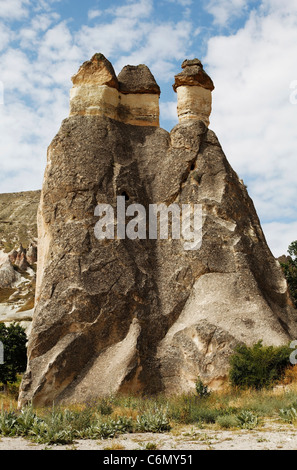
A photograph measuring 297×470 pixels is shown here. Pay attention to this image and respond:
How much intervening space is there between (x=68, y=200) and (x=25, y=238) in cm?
6830

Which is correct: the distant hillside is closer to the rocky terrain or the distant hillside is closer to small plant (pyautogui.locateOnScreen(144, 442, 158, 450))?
the rocky terrain

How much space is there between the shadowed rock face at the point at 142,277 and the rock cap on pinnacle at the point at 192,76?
2.28 metres

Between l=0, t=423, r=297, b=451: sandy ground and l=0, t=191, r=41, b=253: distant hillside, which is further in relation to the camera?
l=0, t=191, r=41, b=253: distant hillside

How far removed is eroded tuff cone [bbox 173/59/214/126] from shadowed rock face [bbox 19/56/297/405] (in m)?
1.30

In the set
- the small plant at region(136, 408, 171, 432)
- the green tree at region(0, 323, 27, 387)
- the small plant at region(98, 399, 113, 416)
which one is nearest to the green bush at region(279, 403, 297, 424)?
the small plant at region(136, 408, 171, 432)

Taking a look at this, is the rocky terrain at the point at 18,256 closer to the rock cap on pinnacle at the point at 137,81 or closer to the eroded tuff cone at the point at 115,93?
the eroded tuff cone at the point at 115,93

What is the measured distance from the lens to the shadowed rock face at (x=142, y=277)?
13.7 metres

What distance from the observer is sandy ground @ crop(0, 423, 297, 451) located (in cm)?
808

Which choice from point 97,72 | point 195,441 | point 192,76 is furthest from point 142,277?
point 192,76
